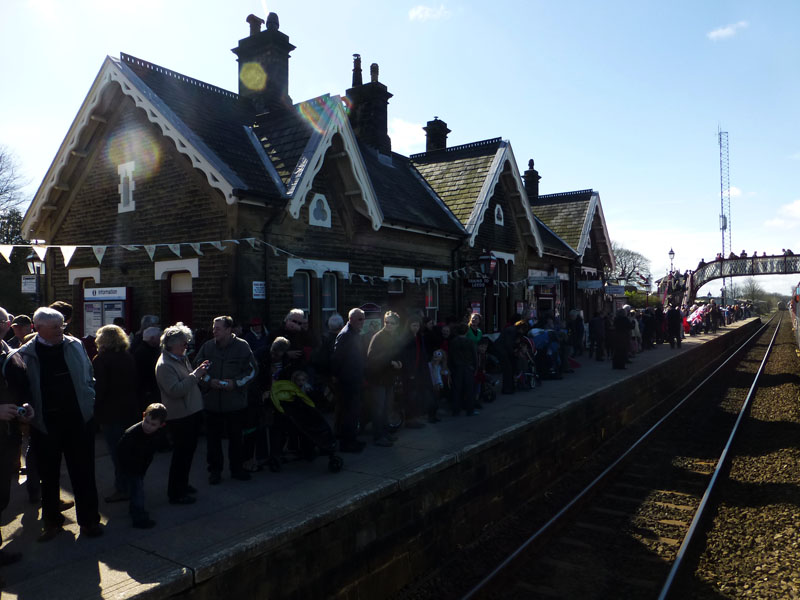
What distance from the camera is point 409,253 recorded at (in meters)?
14.1

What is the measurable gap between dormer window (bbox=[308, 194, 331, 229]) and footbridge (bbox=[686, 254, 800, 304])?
38.5 meters

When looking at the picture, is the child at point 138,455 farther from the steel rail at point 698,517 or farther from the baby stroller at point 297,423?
the steel rail at point 698,517

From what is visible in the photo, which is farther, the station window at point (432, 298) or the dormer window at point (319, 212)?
the station window at point (432, 298)

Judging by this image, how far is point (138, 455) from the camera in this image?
4.76 metres

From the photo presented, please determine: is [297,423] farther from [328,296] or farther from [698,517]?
[328,296]

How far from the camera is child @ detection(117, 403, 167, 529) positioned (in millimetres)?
4699

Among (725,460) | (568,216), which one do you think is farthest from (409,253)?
(568,216)

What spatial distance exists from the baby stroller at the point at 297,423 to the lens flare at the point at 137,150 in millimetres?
7176

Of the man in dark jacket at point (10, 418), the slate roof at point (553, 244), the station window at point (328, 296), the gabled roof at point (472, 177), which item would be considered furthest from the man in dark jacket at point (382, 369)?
the slate roof at point (553, 244)

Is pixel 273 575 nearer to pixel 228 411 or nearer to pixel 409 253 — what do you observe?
pixel 228 411

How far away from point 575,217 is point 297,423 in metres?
22.0

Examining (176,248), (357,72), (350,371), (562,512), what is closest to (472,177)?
(357,72)

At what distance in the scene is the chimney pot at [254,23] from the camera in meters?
13.7

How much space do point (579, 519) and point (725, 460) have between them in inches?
148
